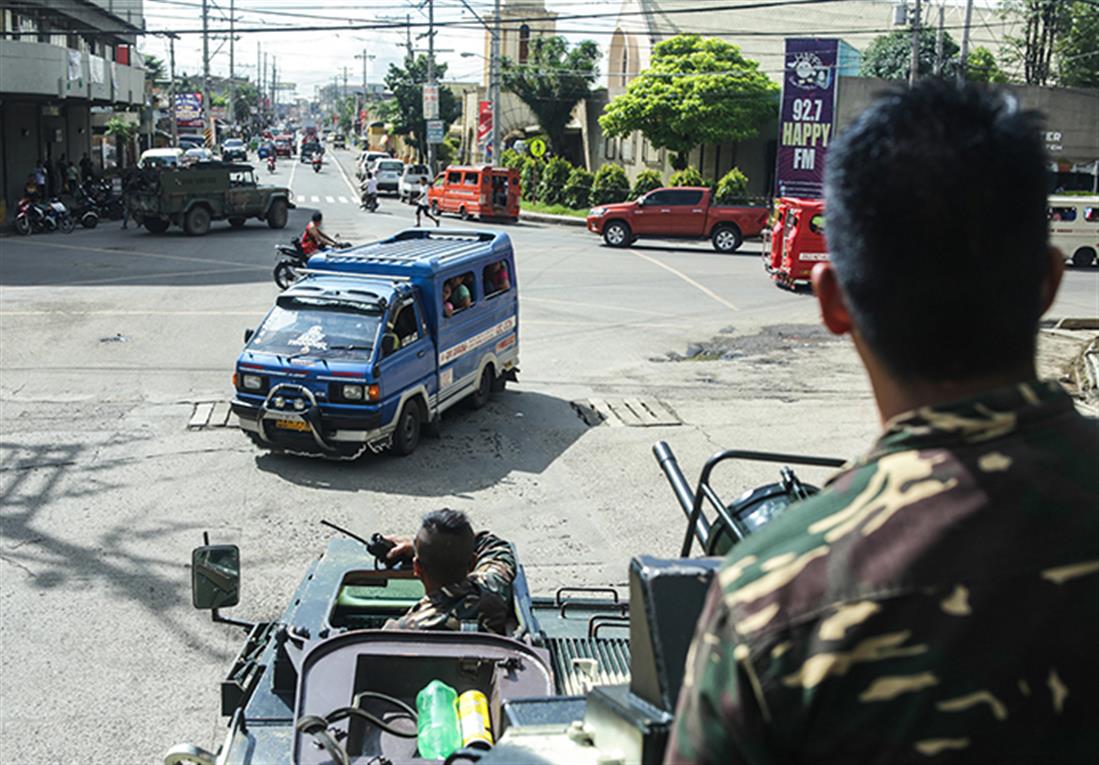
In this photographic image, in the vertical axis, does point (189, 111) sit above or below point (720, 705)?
above

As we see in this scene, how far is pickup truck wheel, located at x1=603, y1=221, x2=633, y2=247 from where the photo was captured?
1391 inches

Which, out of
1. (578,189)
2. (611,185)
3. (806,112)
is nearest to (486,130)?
(578,189)

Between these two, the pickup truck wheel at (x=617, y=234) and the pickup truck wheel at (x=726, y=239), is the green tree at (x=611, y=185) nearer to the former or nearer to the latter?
the pickup truck wheel at (x=617, y=234)

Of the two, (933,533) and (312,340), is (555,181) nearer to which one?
(312,340)

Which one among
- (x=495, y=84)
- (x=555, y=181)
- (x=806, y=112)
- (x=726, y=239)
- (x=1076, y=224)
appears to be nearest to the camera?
(x=1076, y=224)

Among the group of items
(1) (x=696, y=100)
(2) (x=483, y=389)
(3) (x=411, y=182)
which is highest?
(1) (x=696, y=100)

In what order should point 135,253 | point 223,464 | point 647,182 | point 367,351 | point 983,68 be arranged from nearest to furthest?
point 223,464
point 367,351
point 135,253
point 647,182
point 983,68

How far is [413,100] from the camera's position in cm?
7506

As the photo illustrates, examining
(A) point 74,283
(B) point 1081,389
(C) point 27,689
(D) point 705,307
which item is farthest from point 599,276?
(C) point 27,689

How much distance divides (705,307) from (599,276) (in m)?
4.56

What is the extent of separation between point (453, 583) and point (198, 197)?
30.3 metres

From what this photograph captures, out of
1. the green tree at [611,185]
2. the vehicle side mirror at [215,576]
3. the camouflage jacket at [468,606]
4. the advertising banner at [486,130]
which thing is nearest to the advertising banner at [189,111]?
the advertising banner at [486,130]

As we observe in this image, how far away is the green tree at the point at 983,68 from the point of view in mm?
47156

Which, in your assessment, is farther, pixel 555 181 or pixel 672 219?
pixel 555 181
